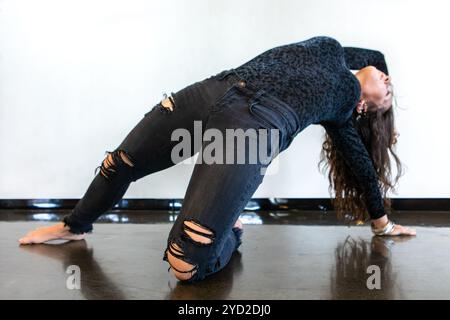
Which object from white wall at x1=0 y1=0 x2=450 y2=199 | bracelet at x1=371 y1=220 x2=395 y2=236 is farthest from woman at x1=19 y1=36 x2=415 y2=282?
white wall at x1=0 y1=0 x2=450 y2=199

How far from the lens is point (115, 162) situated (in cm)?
152

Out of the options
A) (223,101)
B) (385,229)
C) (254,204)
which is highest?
(223,101)

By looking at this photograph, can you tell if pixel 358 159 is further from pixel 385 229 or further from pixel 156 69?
pixel 156 69

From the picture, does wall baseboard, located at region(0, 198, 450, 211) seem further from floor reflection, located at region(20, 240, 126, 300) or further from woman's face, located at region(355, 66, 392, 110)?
woman's face, located at region(355, 66, 392, 110)

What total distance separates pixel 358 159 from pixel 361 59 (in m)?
0.36

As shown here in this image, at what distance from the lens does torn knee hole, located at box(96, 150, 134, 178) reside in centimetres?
151

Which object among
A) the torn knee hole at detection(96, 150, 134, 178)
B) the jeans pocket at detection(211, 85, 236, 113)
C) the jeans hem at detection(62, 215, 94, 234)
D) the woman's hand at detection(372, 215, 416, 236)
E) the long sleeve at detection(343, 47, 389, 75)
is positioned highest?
the long sleeve at detection(343, 47, 389, 75)

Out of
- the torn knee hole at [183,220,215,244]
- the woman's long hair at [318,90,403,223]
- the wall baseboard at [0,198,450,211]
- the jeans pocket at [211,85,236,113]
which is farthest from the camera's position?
the wall baseboard at [0,198,450,211]

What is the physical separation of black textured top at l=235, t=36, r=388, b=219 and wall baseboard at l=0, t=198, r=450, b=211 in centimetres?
101

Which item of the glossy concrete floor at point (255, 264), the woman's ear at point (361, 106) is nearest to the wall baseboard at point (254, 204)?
the glossy concrete floor at point (255, 264)

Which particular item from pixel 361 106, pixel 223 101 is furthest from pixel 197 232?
pixel 361 106

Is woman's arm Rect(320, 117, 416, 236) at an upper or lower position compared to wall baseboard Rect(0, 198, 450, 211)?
upper
